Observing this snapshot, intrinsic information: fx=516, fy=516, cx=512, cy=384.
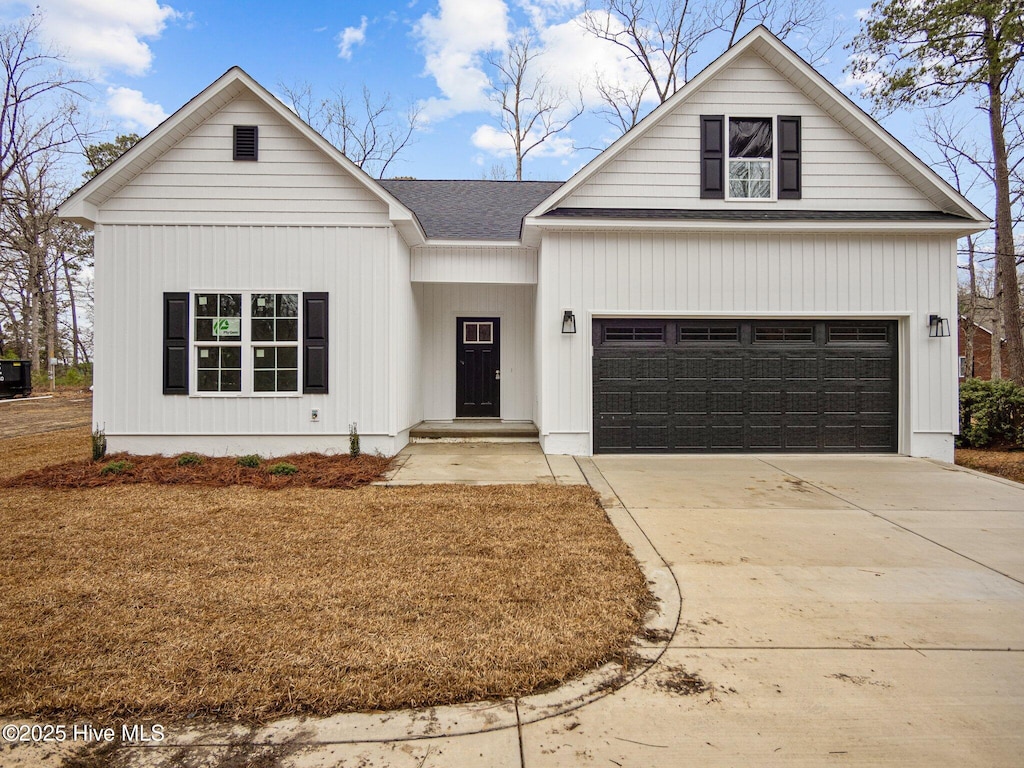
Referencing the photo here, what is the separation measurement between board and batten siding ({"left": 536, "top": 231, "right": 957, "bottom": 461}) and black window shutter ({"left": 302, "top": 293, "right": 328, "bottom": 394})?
350 cm

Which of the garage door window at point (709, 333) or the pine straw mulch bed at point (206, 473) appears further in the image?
the garage door window at point (709, 333)

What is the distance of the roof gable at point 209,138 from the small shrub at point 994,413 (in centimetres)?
1035

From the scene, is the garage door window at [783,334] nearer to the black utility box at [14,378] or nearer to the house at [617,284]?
the house at [617,284]

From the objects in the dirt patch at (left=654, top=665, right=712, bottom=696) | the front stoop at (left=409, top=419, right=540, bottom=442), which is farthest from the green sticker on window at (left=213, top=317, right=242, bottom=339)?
the dirt patch at (left=654, top=665, right=712, bottom=696)

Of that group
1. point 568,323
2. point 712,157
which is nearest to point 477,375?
point 568,323

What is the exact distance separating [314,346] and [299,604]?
5460mm

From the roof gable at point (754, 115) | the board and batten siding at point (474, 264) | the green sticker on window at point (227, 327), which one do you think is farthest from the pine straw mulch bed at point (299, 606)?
the roof gable at point (754, 115)

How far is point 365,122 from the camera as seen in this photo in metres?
22.4

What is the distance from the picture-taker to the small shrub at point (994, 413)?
9.03 meters

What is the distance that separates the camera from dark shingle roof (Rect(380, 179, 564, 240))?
31.8ft

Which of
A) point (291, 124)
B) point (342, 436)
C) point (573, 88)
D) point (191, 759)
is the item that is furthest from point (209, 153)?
point (573, 88)

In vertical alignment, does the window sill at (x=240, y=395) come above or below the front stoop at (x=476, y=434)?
above

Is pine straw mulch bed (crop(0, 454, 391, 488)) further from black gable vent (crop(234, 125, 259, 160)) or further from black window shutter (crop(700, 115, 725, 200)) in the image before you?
black window shutter (crop(700, 115, 725, 200))

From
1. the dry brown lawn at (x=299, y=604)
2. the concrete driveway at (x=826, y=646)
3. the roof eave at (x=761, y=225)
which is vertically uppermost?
the roof eave at (x=761, y=225)
